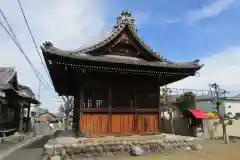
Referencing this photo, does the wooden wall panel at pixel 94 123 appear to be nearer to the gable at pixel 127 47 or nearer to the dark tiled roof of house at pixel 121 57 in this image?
the dark tiled roof of house at pixel 121 57

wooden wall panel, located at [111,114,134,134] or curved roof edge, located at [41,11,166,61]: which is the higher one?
curved roof edge, located at [41,11,166,61]

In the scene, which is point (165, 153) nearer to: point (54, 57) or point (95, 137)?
point (95, 137)

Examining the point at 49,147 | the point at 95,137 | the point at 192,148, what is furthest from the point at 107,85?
the point at 192,148

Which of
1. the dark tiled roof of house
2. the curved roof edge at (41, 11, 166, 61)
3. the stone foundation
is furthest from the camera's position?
the curved roof edge at (41, 11, 166, 61)

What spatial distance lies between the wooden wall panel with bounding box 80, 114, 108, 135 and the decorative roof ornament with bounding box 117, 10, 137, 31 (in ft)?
16.4

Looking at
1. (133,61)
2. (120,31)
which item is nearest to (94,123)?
(133,61)

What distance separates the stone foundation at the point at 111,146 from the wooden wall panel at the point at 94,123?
651mm

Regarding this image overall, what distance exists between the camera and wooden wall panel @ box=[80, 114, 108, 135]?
12539mm

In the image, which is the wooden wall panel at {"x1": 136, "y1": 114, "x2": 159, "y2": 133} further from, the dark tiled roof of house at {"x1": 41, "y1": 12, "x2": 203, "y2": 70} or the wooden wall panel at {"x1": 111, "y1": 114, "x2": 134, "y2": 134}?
the dark tiled roof of house at {"x1": 41, "y1": 12, "x2": 203, "y2": 70}

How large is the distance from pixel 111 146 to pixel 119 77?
3.74m

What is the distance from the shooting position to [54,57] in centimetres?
1164

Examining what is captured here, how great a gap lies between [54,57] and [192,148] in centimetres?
817

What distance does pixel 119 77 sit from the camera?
1370 centimetres

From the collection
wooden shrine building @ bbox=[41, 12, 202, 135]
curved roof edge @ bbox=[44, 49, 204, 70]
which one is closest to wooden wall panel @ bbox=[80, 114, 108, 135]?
wooden shrine building @ bbox=[41, 12, 202, 135]
